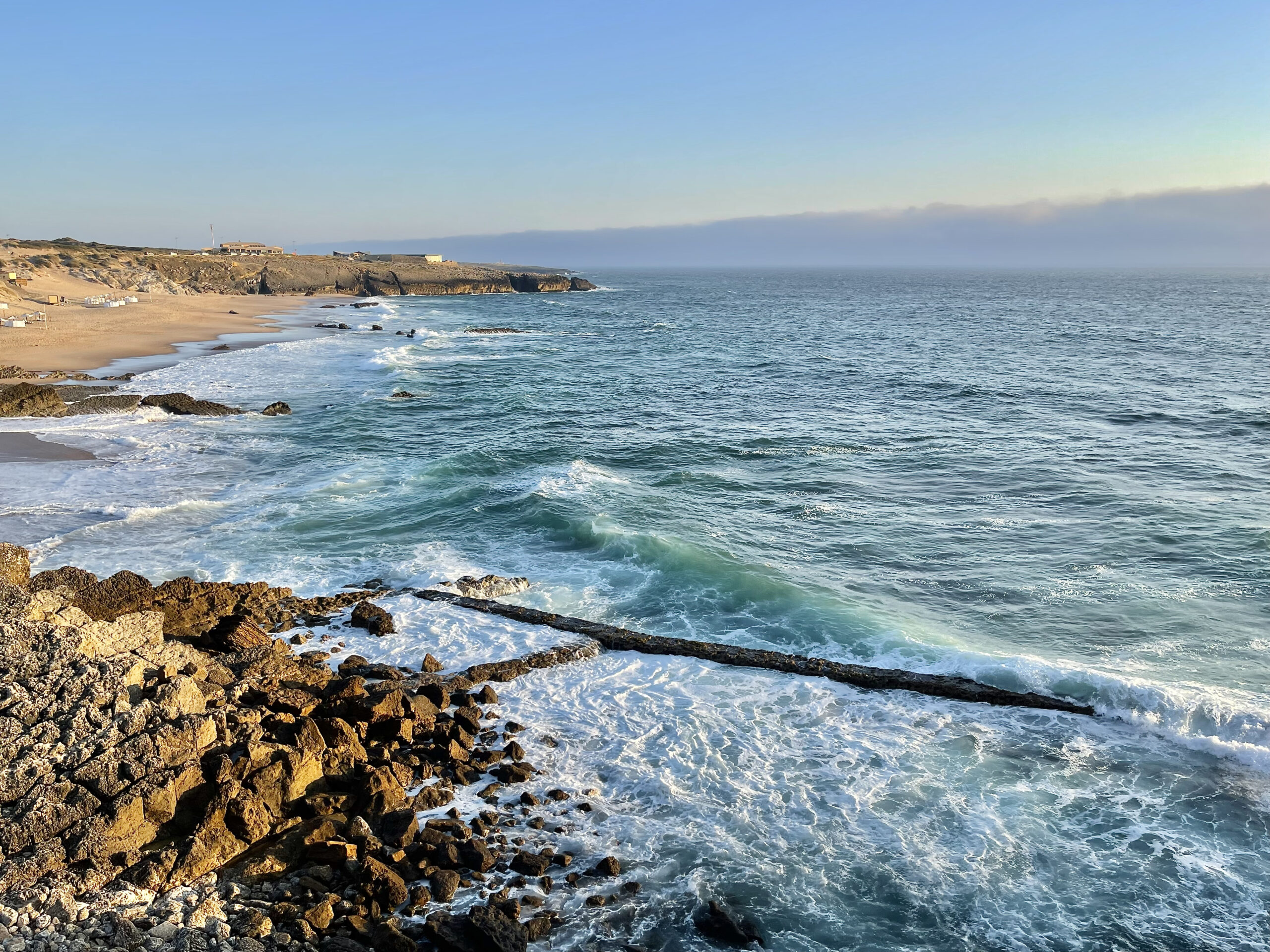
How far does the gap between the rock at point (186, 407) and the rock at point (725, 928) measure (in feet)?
99.7

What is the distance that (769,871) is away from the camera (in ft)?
29.5

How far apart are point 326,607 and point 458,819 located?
23.3 feet

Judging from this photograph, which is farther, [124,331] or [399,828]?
[124,331]

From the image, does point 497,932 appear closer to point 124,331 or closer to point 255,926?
point 255,926

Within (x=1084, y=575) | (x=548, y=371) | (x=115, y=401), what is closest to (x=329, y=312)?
(x=548, y=371)

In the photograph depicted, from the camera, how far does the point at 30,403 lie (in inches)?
1251

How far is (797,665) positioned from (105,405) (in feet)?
101

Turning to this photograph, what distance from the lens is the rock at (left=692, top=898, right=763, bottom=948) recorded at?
8.04 metres

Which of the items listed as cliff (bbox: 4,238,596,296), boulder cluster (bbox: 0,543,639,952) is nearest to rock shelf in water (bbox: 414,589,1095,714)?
boulder cluster (bbox: 0,543,639,952)

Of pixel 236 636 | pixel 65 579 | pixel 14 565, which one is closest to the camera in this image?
pixel 236 636

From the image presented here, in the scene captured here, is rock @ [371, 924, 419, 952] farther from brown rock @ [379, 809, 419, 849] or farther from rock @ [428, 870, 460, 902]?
brown rock @ [379, 809, 419, 849]

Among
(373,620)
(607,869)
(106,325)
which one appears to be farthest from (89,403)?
(607,869)

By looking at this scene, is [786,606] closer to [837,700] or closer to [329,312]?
[837,700]

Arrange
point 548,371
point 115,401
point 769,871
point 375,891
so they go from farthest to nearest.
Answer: point 548,371 < point 115,401 < point 769,871 < point 375,891
